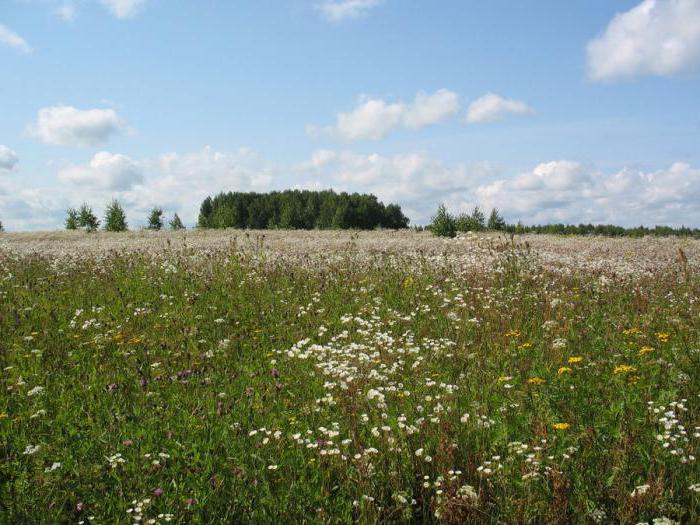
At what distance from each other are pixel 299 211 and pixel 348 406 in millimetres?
61562

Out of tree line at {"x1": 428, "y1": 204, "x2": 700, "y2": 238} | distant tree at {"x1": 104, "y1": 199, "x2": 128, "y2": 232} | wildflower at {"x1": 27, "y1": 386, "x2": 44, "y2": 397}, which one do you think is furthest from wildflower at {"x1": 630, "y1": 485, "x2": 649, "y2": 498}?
distant tree at {"x1": 104, "y1": 199, "x2": 128, "y2": 232}

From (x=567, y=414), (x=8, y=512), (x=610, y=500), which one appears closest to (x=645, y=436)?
(x=567, y=414)

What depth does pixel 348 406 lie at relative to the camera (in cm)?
554

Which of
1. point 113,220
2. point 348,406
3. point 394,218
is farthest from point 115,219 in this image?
point 348,406

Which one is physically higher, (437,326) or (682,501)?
(437,326)

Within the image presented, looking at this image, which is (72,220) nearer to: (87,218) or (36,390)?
(87,218)

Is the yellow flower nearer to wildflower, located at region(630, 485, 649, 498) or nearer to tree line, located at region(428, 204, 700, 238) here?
wildflower, located at region(630, 485, 649, 498)

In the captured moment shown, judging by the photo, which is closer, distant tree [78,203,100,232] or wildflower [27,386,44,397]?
wildflower [27,386,44,397]

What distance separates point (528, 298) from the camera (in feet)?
35.5

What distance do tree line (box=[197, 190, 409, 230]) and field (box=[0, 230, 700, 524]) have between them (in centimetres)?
5038

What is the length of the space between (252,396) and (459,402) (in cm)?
227

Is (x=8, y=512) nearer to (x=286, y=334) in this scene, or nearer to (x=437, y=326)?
(x=286, y=334)

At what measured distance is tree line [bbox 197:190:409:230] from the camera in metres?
63.4

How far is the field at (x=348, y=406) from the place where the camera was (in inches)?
164
